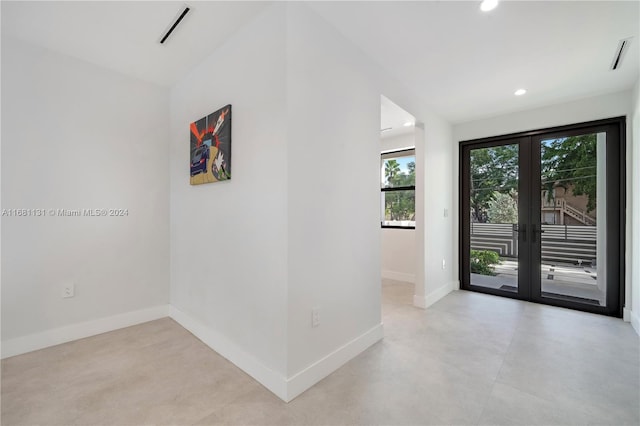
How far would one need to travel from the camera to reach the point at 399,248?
486 centimetres

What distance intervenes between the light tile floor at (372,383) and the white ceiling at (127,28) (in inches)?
99.1

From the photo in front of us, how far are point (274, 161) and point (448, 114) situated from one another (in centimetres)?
307

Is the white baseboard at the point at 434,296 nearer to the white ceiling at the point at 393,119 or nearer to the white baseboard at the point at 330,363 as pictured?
the white baseboard at the point at 330,363

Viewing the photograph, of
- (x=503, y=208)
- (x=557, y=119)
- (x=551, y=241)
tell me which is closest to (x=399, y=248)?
(x=503, y=208)

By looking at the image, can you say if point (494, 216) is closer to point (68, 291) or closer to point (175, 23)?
point (175, 23)

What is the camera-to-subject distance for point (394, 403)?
1.71 meters

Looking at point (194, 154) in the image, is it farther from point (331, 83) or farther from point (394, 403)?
point (394, 403)

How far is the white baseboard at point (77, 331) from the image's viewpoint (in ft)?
7.47

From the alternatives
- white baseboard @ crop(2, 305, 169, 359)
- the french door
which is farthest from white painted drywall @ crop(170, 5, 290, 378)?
the french door

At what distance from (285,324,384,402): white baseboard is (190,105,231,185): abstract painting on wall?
59.7 inches

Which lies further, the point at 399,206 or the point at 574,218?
the point at 399,206

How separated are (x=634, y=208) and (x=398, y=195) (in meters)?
2.83

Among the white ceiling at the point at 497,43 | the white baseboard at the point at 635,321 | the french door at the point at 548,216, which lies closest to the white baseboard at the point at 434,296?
the french door at the point at 548,216

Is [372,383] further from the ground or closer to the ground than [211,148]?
closer to the ground
